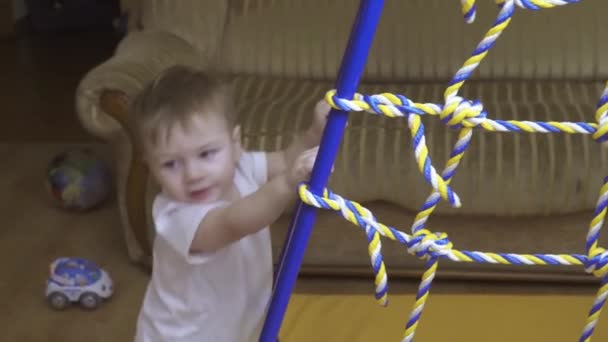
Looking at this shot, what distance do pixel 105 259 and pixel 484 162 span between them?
1143 mm

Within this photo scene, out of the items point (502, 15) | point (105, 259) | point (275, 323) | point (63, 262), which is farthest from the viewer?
point (105, 259)

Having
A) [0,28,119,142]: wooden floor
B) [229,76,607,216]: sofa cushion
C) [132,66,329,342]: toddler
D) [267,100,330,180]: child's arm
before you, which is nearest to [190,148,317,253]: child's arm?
[132,66,329,342]: toddler

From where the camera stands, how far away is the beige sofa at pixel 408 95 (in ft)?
5.80

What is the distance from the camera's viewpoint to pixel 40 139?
3.01 meters

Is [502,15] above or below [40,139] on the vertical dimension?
above

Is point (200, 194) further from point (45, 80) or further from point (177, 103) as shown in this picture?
point (45, 80)

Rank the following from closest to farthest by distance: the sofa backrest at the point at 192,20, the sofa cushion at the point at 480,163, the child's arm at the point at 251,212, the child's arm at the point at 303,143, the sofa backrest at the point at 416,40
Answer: the child's arm at the point at 251,212 → the child's arm at the point at 303,143 → the sofa cushion at the point at 480,163 → the sofa backrest at the point at 416,40 → the sofa backrest at the point at 192,20

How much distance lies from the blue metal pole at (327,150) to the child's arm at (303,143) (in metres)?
0.18

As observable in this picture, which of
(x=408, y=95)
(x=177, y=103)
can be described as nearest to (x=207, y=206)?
(x=177, y=103)

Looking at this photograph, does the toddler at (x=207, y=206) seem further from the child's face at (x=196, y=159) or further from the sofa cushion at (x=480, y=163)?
the sofa cushion at (x=480, y=163)

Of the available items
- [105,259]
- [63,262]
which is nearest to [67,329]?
[63,262]

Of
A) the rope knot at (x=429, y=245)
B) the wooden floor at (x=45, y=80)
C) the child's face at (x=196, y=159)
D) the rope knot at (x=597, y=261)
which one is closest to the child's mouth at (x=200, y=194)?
the child's face at (x=196, y=159)

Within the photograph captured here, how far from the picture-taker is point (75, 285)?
190 cm

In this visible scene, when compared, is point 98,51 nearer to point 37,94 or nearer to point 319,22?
point 37,94
